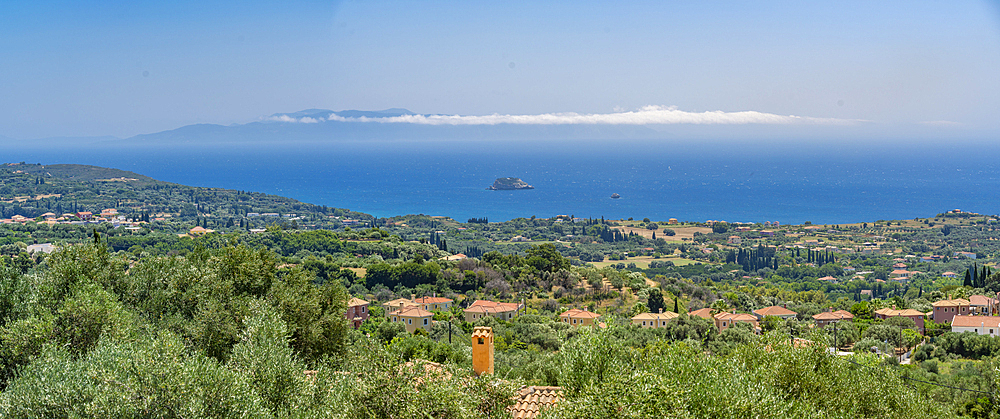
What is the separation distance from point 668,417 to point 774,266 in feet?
207

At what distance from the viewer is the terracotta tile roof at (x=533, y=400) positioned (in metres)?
9.71

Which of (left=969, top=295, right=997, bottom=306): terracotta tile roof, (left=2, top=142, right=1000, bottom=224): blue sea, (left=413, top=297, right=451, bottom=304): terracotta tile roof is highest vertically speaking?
(left=413, top=297, right=451, bottom=304): terracotta tile roof

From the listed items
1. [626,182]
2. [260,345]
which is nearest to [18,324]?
[260,345]

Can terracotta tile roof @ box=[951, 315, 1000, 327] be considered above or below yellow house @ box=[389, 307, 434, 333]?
below

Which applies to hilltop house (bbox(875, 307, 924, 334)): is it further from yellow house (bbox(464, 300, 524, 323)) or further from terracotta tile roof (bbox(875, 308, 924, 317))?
yellow house (bbox(464, 300, 524, 323))

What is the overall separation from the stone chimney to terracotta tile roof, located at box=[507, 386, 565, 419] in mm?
Result: 745

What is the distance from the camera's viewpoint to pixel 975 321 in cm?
2733

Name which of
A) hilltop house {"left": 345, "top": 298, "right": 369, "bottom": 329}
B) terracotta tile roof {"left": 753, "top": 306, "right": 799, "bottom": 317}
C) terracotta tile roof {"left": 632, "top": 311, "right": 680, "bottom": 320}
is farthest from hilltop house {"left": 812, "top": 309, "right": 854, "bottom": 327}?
hilltop house {"left": 345, "top": 298, "right": 369, "bottom": 329}

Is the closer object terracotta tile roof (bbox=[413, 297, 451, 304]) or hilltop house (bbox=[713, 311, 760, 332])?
hilltop house (bbox=[713, 311, 760, 332])

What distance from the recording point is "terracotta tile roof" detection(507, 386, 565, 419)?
31.9 ft

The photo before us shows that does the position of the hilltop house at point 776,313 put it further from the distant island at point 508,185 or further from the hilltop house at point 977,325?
the distant island at point 508,185

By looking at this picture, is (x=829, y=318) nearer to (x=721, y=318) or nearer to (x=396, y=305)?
(x=721, y=318)

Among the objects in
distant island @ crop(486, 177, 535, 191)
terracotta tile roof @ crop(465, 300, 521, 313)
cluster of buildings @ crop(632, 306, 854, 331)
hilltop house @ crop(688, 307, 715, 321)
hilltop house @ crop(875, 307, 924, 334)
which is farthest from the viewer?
distant island @ crop(486, 177, 535, 191)

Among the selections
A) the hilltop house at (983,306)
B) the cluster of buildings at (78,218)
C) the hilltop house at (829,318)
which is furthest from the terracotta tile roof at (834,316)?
the cluster of buildings at (78,218)
